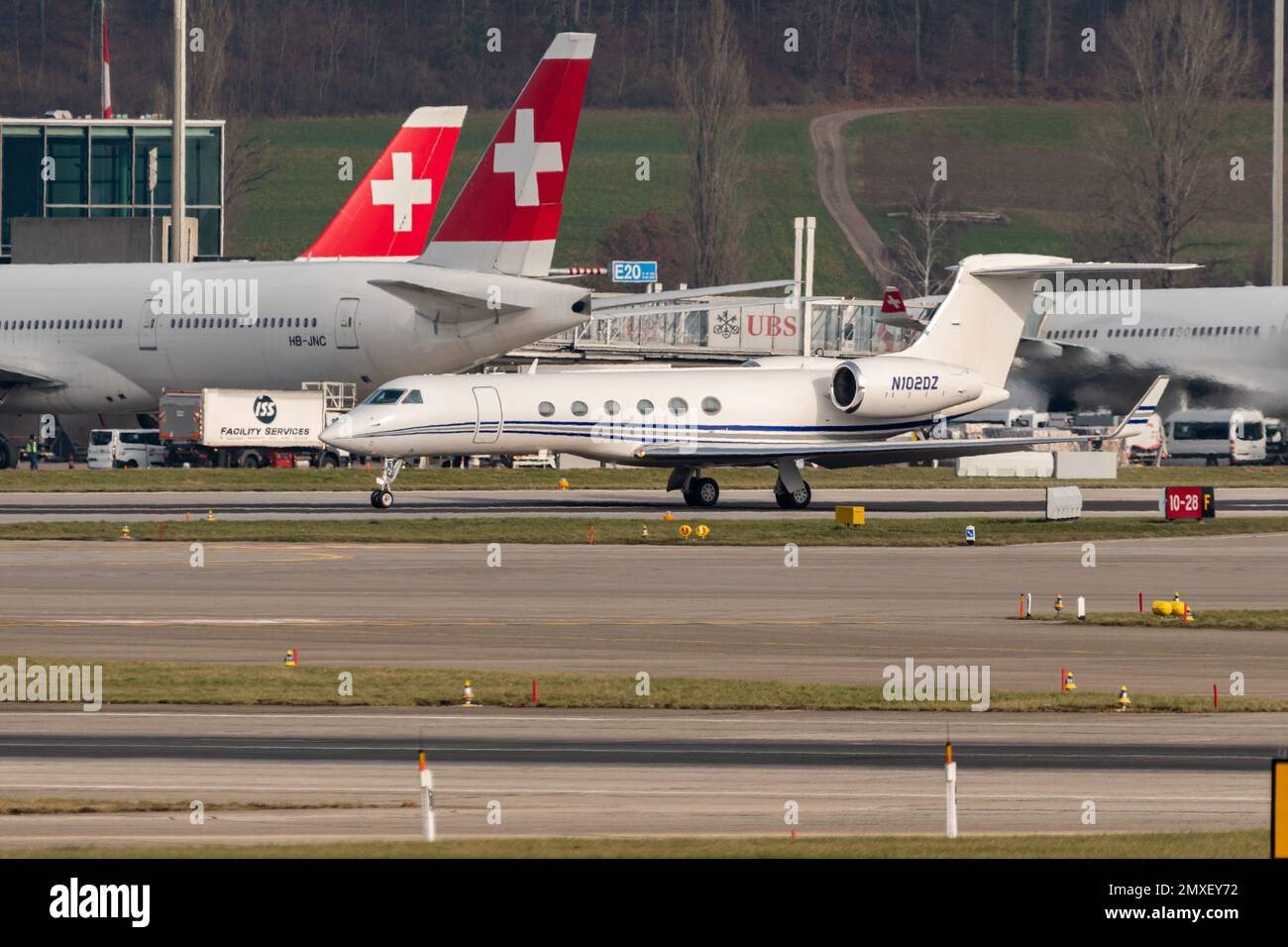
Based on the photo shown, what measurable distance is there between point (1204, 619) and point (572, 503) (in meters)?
26.8

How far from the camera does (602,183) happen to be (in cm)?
17725

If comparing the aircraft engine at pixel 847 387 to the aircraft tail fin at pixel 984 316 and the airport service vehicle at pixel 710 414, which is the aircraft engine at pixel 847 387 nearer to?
the airport service vehicle at pixel 710 414

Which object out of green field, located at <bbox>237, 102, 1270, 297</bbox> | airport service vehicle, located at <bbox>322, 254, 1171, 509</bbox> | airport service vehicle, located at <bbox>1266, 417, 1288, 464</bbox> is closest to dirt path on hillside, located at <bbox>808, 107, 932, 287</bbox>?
green field, located at <bbox>237, 102, 1270, 297</bbox>

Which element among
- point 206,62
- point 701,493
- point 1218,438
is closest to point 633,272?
point 1218,438

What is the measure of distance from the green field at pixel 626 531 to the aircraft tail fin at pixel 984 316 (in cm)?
853

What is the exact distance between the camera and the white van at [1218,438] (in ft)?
269

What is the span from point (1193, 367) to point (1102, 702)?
64.8 m

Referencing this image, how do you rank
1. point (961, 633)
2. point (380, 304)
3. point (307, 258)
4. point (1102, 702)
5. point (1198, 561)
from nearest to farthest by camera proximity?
point (1102, 702), point (961, 633), point (1198, 561), point (380, 304), point (307, 258)

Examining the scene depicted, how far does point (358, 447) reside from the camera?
53.1m

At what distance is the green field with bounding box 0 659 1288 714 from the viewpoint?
24.0 m

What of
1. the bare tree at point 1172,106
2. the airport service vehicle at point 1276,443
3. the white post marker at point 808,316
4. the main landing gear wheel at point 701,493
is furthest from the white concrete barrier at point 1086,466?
the bare tree at point 1172,106
